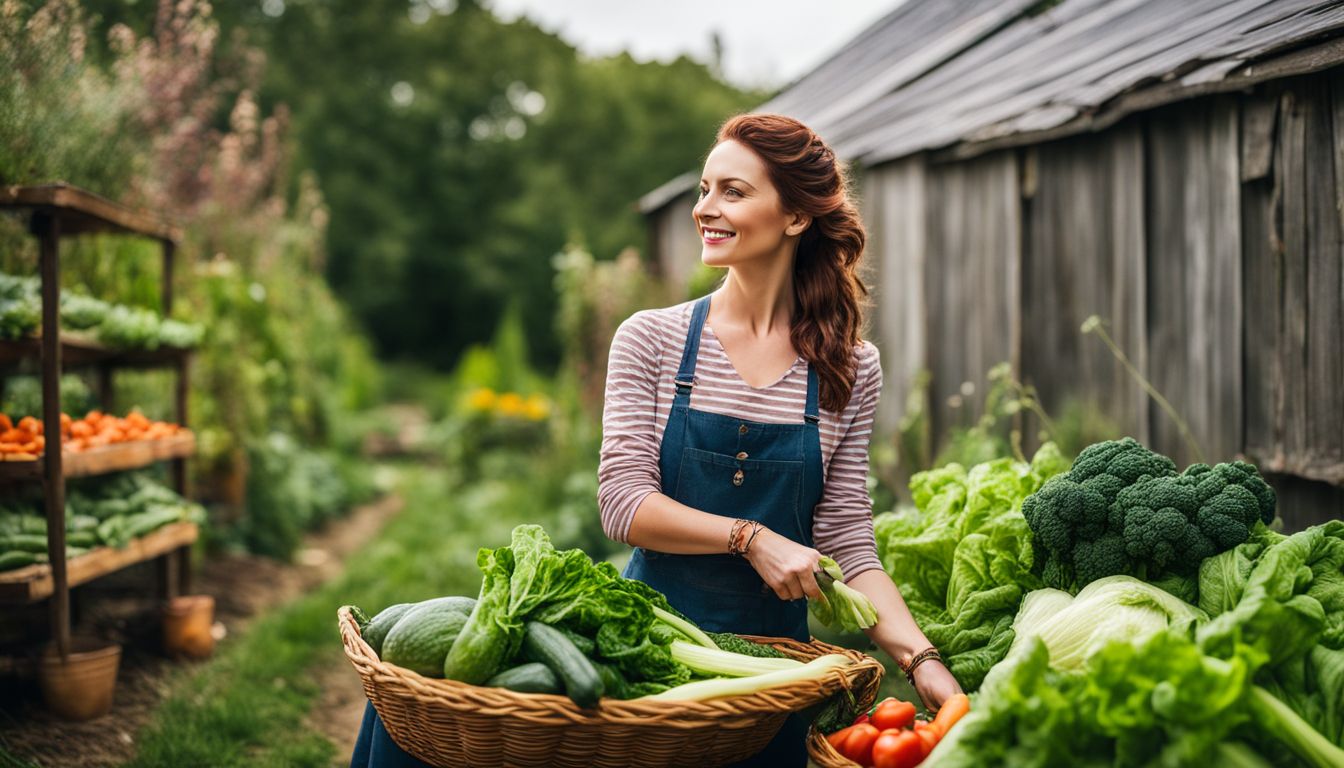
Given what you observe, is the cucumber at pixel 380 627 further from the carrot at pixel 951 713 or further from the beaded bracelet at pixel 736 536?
the carrot at pixel 951 713

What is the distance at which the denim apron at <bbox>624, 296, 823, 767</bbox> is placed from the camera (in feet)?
8.73

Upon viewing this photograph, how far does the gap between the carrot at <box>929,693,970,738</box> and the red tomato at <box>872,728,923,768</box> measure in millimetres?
74

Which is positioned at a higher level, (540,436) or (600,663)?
(600,663)

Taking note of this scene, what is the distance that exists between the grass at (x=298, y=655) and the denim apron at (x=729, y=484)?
2.80m

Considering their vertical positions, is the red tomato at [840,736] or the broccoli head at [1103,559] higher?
the broccoli head at [1103,559]

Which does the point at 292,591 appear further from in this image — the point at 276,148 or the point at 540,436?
the point at 540,436

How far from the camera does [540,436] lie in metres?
13.5

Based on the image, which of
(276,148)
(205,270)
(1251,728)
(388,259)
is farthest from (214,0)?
(388,259)

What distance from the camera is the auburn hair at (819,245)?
107 inches

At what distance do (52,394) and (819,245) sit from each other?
3.71 m

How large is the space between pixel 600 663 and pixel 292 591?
6.48 m

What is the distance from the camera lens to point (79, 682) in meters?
4.82

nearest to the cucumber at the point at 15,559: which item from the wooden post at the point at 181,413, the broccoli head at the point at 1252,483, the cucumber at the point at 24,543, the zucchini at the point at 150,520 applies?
the cucumber at the point at 24,543

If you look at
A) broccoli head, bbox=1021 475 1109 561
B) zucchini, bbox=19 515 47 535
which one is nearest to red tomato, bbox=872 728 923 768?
broccoli head, bbox=1021 475 1109 561
